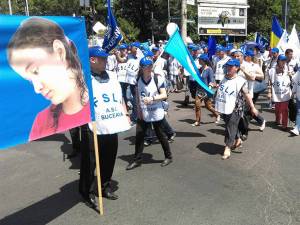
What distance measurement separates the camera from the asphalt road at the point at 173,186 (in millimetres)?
4867

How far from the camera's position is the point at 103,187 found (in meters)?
5.43

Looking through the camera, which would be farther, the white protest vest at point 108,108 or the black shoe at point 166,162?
the black shoe at point 166,162

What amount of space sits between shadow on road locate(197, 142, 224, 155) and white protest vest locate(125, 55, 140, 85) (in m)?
3.23

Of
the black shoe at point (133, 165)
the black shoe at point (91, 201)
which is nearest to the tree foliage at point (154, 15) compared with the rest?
the black shoe at point (133, 165)

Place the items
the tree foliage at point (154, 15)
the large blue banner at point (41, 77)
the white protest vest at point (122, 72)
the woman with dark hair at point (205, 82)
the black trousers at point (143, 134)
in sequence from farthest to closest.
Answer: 1. the tree foliage at point (154, 15)
2. the white protest vest at point (122, 72)
3. the woman with dark hair at point (205, 82)
4. the black trousers at point (143, 134)
5. the large blue banner at point (41, 77)

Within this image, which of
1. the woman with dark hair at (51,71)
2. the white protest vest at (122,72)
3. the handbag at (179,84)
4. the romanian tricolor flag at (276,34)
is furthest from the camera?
the handbag at (179,84)

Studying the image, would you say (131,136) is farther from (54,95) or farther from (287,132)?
(54,95)

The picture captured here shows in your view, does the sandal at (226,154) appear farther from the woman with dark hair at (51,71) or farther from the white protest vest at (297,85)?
the woman with dark hair at (51,71)

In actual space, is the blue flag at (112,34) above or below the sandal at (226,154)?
above

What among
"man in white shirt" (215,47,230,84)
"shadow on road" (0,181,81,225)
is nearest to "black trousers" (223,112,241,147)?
"shadow on road" (0,181,81,225)

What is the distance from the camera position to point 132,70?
10828mm

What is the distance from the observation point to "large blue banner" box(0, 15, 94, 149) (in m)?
3.76

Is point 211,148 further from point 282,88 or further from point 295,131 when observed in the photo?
point 282,88

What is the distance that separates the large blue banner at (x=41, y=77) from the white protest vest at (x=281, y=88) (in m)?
5.86
